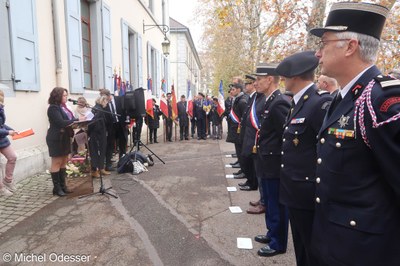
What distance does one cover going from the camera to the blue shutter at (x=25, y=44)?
5746mm

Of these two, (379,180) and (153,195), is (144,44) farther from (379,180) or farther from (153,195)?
(379,180)

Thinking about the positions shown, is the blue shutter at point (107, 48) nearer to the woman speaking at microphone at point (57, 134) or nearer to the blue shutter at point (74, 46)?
the blue shutter at point (74, 46)

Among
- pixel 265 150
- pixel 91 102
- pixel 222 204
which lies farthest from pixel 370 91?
pixel 91 102

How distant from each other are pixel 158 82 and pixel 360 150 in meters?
17.0

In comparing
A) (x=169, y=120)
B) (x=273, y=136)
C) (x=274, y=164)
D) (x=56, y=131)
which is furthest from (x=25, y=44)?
(x=169, y=120)

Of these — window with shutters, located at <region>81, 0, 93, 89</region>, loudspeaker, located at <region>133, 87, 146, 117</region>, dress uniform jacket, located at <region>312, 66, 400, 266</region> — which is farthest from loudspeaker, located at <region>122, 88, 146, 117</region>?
dress uniform jacket, located at <region>312, 66, 400, 266</region>

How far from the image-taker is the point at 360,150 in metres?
1.38

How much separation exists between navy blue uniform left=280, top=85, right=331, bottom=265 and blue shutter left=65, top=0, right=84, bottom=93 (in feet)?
22.6

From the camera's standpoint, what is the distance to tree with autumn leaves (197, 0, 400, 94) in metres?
9.08

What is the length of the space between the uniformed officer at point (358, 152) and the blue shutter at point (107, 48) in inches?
362

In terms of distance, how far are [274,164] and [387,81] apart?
1.98 metres

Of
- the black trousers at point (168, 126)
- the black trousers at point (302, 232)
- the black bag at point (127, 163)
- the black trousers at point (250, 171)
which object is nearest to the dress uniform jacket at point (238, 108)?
the black trousers at point (250, 171)

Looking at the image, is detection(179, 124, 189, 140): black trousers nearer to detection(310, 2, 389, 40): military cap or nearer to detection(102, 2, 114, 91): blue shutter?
detection(102, 2, 114, 91): blue shutter

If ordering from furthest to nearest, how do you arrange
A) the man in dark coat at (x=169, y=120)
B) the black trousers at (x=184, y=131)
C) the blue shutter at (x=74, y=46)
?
the black trousers at (x=184, y=131) < the man in dark coat at (x=169, y=120) < the blue shutter at (x=74, y=46)
